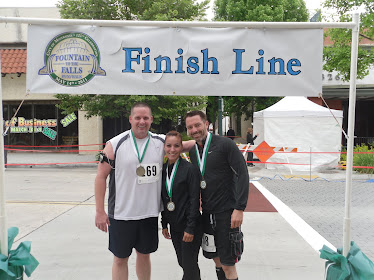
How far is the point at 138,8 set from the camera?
17047mm

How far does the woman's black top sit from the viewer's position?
3416 millimetres

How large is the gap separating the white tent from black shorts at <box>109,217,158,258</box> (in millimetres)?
12756

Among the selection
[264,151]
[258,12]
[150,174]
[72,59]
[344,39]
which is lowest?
[264,151]

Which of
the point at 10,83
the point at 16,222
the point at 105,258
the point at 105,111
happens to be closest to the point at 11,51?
the point at 10,83

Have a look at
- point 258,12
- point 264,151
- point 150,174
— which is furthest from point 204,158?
point 258,12

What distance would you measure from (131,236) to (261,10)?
20942 mm

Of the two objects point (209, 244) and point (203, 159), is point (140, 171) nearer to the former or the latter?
point (203, 159)

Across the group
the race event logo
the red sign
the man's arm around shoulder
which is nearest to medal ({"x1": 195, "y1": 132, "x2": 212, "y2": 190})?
the man's arm around shoulder

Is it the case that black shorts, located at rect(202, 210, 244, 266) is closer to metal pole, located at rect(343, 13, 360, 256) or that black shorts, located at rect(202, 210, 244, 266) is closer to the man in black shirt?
the man in black shirt

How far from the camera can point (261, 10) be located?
21906 millimetres

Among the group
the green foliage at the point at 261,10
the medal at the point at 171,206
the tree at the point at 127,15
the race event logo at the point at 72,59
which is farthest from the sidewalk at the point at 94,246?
the green foliage at the point at 261,10

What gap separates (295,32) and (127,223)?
2575mm

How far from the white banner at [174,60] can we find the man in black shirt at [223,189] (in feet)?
1.90

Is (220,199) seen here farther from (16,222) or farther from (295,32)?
(16,222)
